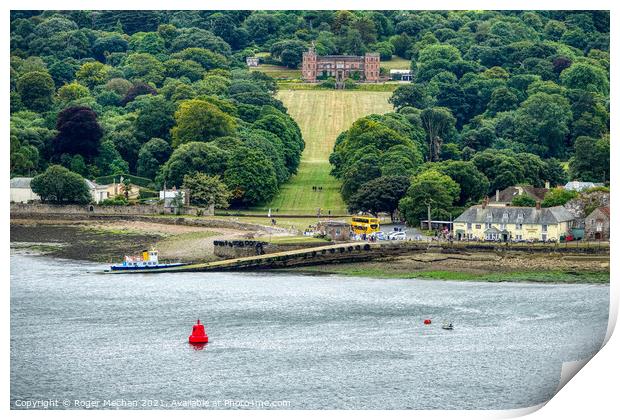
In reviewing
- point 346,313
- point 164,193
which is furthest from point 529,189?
point 346,313

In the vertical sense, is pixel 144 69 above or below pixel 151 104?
above

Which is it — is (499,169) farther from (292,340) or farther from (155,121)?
(292,340)

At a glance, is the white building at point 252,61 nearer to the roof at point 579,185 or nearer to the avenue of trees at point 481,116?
the avenue of trees at point 481,116

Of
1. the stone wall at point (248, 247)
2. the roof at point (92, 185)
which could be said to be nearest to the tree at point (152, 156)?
the roof at point (92, 185)

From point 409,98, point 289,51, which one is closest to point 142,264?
point 409,98

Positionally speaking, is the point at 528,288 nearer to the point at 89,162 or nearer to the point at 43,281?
the point at 43,281

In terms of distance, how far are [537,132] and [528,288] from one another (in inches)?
882

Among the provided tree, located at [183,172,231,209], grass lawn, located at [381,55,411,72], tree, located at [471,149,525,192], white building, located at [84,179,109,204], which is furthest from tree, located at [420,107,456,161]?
grass lawn, located at [381,55,411,72]

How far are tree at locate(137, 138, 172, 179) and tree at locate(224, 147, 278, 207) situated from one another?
166 inches

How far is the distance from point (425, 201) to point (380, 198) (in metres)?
2.04

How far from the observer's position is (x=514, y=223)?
48.1m

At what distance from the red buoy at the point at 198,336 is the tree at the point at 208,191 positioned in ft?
58.3

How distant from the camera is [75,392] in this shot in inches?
1291

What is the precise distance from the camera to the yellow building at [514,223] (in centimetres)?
4791
